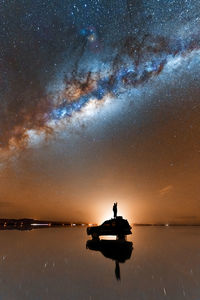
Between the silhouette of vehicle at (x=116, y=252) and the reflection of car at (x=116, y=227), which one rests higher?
the reflection of car at (x=116, y=227)

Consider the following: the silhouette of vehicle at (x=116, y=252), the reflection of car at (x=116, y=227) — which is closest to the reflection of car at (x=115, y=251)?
the silhouette of vehicle at (x=116, y=252)

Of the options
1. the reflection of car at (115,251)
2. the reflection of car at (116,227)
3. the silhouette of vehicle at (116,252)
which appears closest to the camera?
the silhouette of vehicle at (116,252)

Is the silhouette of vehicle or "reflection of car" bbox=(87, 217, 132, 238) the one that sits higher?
"reflection of car" bbox=(87, 217, 132, 238)

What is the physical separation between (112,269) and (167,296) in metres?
6.99

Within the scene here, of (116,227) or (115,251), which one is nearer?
(115,251)

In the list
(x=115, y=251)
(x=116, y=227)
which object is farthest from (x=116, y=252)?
(x=116, y=227)

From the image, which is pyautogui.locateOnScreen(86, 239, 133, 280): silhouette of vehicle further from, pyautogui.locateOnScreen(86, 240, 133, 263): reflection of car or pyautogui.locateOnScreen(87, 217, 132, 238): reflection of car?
pyautogui.locateOnScreen(87, 217, 132, 238): reflection of car

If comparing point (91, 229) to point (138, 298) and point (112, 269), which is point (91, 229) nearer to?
point (112, 269)

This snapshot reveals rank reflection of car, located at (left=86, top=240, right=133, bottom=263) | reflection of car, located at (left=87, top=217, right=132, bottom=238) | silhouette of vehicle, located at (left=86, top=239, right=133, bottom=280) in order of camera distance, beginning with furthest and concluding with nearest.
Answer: reflection of car, located at (left=87, top=217, right=132, bottom=238) < reflection of car, located at (left=86, top=240, right=133, bottom=263) < silhouette of vehicle, located at (left=86, top=239, right=133, bottom=280)

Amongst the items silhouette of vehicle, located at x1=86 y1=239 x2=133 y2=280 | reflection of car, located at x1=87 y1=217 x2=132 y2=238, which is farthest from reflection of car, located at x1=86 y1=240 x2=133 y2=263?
reflection of car, located at x1=87 y1=217 x2=132 y2=238

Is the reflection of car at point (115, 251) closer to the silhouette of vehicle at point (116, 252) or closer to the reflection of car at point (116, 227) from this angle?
the silhouette of vehicle at point (116, 252)

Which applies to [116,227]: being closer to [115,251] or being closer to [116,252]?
[115,251]

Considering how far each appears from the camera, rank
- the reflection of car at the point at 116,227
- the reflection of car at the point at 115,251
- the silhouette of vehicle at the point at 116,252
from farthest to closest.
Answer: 1. the reflection of car at the point at 116,227
2. the reflection of car at the point at 115,251
3. the silhouette of vehicle at the point at 116,252

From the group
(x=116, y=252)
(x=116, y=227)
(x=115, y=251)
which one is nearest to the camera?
(x=116, y=252)
